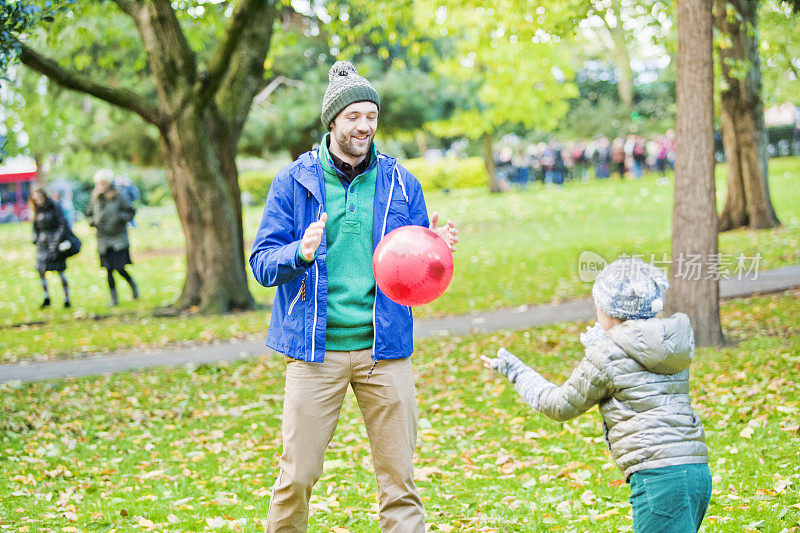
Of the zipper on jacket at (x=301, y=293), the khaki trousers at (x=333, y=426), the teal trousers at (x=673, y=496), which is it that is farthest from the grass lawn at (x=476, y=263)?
the teal trousers at (x=673, y=496)

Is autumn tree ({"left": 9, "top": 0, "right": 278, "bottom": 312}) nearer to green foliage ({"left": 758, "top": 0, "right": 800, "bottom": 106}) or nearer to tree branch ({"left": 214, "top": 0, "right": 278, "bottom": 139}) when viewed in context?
tree branch ({"left": 214, "top": 0, "right": 278, "bottom": 139})

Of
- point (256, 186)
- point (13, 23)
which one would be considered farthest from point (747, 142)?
point (256, 186)

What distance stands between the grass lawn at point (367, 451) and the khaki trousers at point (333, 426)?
47.7 inches

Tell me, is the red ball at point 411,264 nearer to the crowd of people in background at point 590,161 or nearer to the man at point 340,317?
the man at point 340,317

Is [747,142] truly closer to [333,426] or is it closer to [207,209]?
[207,209]

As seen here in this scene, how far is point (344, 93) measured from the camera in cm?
360

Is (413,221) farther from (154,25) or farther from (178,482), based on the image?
(154,25)

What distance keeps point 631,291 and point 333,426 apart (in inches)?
54.6

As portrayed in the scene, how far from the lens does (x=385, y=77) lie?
24.9 meters

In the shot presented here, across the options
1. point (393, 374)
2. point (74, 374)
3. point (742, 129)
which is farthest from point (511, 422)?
point (742, 129)

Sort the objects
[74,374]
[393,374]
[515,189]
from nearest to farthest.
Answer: [393,374], [74,374], [515,189]

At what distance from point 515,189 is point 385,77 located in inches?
529

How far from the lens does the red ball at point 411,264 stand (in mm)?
3473

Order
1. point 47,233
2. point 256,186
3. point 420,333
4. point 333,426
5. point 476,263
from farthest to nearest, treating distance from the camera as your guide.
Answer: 1. point 256,186
2. point 476,263
3. point 47,233
4. point 420,333
5. point 333,426
